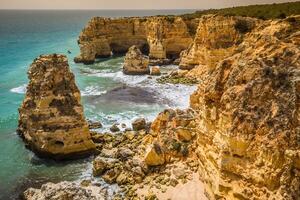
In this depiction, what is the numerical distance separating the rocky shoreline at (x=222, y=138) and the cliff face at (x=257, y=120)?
0.03 metres

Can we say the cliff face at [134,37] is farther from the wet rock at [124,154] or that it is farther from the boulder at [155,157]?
the boulder at [155,157]

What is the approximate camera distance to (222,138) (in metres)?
15.1

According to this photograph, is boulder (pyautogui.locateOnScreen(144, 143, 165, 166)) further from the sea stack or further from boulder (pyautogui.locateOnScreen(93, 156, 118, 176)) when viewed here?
the sea stack

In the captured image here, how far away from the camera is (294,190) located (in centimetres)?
1248

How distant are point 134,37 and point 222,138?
207 ft

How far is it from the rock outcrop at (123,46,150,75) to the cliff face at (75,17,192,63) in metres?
8.50

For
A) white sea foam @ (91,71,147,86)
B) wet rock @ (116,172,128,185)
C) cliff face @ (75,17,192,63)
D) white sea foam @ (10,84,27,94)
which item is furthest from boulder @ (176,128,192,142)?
cliff face @ (75,17,192,63)

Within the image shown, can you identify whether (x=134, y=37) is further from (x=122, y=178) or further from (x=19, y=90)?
(x=122, y=178)

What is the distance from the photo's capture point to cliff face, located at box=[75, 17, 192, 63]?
6431 centimetres

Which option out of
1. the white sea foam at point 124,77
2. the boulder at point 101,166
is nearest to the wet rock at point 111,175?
the boulder at point 101,166

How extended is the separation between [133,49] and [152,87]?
900 centimetres

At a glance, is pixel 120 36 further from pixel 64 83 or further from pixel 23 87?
pixel 64 83

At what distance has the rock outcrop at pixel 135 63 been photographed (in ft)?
180

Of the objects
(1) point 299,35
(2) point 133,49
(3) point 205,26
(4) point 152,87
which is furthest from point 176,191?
(2) point 133,49
